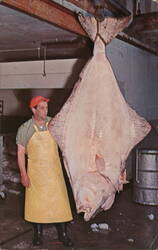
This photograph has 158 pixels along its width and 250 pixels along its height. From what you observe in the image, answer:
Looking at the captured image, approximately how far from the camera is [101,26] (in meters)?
3.01

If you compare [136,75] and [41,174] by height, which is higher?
[136,75]

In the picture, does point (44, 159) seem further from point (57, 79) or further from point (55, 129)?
point (57, 79)

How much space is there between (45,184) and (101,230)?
1017 millimetres

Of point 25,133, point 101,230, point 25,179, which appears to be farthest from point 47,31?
point 101,230

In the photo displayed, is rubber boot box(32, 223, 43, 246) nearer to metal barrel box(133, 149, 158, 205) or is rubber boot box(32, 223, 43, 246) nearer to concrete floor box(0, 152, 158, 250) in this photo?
concrete floor box(0, 152, 158, 250)

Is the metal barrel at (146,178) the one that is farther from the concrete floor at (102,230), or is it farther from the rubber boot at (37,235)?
the rubber boot at (37,235)

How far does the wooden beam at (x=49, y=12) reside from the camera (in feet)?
9.82

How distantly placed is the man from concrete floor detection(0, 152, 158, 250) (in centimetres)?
35

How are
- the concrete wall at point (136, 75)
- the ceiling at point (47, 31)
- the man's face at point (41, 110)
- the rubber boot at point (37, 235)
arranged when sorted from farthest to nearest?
1. the concrete wall at point (136, 75)
2. the rubber boot at point (37, 235)
3. the man's face at point (41, 110)
4. the ceiling at point (47, 31)

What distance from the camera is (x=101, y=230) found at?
4559mm

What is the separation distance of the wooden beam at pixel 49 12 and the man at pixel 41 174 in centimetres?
78

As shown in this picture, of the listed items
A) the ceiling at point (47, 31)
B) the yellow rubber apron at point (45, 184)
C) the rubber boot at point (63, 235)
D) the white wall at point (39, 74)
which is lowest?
the rubber boot at point (63, 235)

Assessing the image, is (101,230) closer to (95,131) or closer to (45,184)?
(45,184)

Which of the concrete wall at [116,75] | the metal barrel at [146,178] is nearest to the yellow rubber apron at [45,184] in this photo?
the metal barrel at [146,178]
